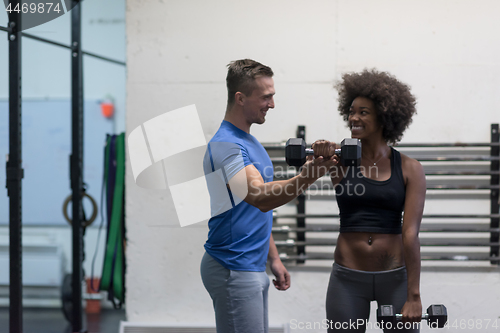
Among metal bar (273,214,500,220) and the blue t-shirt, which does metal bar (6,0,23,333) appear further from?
metal bar (273,214,500,220)

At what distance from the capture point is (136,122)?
95.3 inches

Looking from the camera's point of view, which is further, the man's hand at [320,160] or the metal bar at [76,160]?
the metal bar at [76,160]

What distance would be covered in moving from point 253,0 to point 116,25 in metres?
1.73

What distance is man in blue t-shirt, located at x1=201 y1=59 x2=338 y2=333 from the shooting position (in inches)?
52.0

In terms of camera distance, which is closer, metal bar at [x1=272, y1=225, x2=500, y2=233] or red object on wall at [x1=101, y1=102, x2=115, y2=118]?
metal bar at [x1=272, y1=225, x2=500, y2=233]

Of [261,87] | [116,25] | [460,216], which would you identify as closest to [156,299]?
[261,87]

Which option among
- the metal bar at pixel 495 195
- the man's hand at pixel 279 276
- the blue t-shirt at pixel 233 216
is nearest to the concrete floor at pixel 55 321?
the man's hand at pixel 279 276

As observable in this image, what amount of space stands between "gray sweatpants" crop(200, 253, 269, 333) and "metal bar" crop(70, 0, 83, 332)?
144cm

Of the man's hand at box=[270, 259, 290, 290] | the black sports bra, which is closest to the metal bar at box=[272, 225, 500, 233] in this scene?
the man's hand at box=[270, 259, 290, 290]

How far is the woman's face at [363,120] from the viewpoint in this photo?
1.58 m

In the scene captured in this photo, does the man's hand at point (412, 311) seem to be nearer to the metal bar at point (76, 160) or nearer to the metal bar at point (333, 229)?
the metal bar at point (333, 229)

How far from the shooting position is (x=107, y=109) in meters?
3.54

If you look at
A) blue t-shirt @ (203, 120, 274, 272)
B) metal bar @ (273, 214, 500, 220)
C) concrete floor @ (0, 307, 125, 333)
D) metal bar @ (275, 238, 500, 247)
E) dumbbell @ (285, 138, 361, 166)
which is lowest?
concrete floor @ (0, 307, 125, 333)

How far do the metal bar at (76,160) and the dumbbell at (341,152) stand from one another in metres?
1.67
